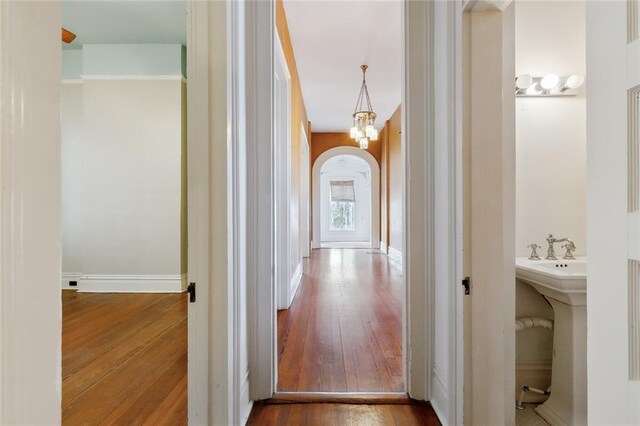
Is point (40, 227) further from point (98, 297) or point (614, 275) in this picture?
point (98, 297)

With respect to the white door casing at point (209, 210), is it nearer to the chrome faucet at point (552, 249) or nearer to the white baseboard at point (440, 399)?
the white baseboard at point (440, 399)

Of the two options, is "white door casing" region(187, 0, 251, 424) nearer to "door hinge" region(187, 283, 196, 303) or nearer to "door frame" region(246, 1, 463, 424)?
"door hinge" region(187, 283, 196, 303)

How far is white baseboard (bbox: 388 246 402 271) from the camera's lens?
6.54m

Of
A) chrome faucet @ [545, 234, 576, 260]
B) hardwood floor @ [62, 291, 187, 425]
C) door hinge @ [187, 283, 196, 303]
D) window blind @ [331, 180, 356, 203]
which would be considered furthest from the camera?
window blind @ [331, 180, 356, 203]

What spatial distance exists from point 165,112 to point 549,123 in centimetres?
385

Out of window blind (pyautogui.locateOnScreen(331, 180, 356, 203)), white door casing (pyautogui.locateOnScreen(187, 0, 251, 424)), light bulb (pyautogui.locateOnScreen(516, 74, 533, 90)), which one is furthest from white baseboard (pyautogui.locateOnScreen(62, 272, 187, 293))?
window blind (pyautogui.locateOnScreen(331, 180, 356, 203))

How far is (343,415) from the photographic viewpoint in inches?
67.5

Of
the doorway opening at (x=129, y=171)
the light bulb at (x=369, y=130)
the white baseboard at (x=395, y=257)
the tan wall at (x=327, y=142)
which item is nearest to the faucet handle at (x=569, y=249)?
the doorway opening at (x=129, y=171)

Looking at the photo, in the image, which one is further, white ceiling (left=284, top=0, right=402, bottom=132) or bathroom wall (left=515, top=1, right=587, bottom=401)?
white ceiling (left=284, top=0, right=402, bottom=132)

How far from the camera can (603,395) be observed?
2.11 ft

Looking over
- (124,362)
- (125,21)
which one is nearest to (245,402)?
(124,362)

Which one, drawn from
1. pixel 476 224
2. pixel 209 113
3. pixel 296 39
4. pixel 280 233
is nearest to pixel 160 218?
pixel 280 233

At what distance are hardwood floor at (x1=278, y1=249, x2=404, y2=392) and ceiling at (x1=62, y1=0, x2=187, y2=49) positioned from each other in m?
2.92

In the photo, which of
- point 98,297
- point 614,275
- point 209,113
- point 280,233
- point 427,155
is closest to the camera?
point 614,275
